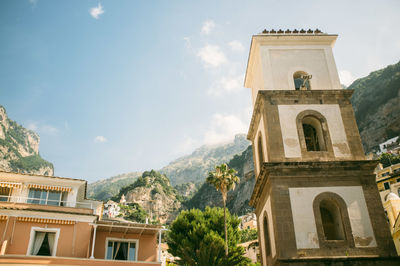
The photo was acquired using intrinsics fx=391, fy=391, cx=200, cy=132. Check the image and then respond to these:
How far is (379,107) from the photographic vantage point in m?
113

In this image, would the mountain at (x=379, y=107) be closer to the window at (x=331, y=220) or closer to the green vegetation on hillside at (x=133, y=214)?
the green vegetation on hillside at (x=133, y=214)

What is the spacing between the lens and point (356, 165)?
18.4m

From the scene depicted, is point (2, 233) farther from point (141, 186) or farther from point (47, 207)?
point (141, 186)

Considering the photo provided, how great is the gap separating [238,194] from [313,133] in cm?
11145

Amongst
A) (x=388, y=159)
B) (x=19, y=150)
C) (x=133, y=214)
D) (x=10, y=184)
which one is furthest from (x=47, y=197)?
(x=19, y=150)

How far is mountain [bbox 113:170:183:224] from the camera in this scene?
129 metres

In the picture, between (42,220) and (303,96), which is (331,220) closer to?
(303,96)

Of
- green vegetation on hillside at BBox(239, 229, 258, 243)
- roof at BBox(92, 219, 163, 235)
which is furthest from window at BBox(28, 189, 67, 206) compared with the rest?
green vegetation on hillside at BBox(239, 229, 258, 243)

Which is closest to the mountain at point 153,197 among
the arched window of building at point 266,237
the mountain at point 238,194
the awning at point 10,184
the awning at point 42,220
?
the mountain at point 238,194

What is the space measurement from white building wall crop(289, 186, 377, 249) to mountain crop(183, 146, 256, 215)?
10323 centimetres

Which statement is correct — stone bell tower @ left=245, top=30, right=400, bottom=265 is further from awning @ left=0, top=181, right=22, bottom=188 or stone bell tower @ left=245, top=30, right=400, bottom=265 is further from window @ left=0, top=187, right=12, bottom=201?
window @ left=0, top=187, right=12, bottom=201

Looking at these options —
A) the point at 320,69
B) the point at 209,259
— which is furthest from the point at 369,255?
the point at 320,69

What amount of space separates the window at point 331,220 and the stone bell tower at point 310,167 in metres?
0.04

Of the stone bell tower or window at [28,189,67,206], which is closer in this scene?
the stone bell tower
